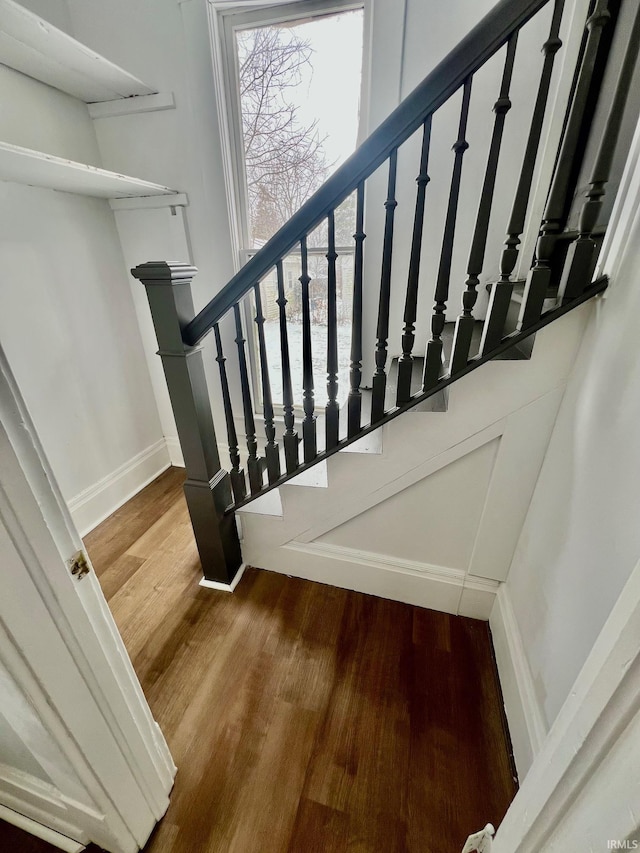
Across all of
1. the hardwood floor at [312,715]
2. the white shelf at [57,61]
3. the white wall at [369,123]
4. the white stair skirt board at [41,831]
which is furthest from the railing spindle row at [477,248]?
the white shelf at [57,61]

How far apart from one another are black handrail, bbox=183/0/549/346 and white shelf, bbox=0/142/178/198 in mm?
856

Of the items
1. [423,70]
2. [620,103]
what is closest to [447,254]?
[620,103]

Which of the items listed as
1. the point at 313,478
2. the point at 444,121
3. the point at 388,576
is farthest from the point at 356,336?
the point at 444,121

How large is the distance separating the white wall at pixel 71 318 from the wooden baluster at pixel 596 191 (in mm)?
2081

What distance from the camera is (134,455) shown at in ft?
7.63

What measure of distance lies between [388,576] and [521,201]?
1.38 meters

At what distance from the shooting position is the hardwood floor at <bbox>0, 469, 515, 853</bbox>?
915 mm

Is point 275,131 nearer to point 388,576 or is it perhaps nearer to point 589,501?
point 589,501

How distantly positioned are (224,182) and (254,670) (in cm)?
231

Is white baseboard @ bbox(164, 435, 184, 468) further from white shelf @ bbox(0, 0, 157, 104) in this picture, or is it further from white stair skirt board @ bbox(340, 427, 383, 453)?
white shelf @ bbox(0, 0, 157, 104)

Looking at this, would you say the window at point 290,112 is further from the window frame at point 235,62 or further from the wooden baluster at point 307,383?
the wooden baluster at point 307,383

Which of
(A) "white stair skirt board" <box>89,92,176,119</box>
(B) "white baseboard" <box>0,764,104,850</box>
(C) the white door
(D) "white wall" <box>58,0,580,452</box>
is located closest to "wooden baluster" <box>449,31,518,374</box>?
(D) "white wall" <box>58,0,580,452</box>

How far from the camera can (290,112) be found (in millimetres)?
1711

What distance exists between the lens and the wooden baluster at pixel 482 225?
0.74 m
